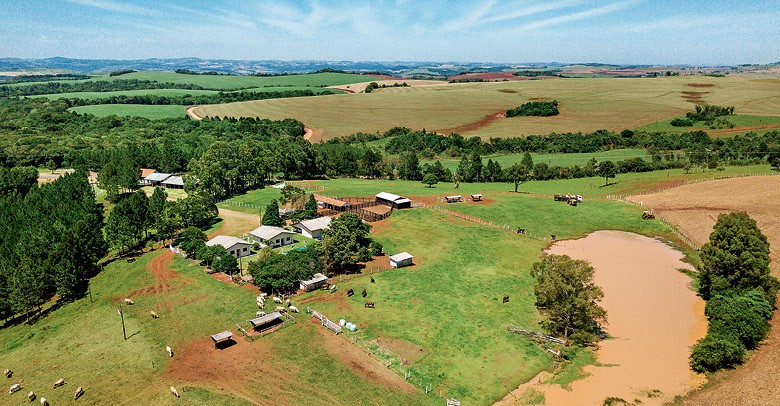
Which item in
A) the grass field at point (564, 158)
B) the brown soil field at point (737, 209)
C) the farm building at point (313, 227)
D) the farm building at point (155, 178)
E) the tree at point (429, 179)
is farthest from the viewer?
the grass field at point (564, 158)

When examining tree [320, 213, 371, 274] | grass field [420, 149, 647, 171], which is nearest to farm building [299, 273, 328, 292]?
tree [320, 213, 371, 274]

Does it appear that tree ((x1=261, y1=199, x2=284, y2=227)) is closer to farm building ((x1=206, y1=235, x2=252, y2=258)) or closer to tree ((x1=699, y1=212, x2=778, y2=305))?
farm building ((x1=206, y1=235, x2=252, y2=258))

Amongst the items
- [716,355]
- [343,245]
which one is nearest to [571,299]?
[716,355]

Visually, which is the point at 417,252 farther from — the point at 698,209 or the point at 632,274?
the point at 698,209

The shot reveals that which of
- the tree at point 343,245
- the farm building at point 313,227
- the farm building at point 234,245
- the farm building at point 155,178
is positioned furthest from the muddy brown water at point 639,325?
the farm building at point 155,178

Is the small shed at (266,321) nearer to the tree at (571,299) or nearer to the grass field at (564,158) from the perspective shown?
the tree at (571,299)

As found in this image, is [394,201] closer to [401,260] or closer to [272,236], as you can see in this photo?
[272,236]
